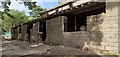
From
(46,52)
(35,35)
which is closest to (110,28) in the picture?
(46,52)

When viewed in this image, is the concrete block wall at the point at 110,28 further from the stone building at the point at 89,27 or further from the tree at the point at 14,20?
the tree at the point at 14,20

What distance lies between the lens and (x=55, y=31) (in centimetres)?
1382

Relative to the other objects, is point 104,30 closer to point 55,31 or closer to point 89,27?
point 89,27

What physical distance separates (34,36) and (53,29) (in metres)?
5.27

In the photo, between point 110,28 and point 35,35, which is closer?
point 110,28

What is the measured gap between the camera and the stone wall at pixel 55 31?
13078 millimetres

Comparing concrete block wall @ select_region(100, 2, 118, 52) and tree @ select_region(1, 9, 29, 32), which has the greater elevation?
tree @ select_region(1, 9, 29, 32)

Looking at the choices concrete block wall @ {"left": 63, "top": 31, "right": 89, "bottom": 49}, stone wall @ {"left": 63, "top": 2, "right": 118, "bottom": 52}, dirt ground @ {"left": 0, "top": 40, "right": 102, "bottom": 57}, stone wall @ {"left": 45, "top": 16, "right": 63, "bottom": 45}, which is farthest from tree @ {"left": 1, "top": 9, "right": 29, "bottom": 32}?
stone wall @ {"left": 63, "top": 2, "right": 118, "bottom": 52}

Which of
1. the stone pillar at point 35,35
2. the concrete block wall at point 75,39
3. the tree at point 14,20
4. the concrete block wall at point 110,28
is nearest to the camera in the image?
the concrete block wall at point 110,28

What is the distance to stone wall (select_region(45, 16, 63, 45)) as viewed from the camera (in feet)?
42.9

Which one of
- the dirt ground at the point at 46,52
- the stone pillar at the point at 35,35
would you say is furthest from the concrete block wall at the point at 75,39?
the stone pillar at the point at 35,35

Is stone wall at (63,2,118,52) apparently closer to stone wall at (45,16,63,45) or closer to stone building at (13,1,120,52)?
stone building at (13,1,120,52)

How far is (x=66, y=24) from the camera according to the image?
1309cm

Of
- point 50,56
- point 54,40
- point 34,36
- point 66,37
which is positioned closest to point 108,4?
point 50,56
